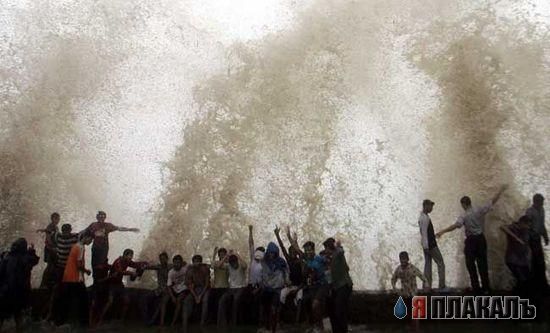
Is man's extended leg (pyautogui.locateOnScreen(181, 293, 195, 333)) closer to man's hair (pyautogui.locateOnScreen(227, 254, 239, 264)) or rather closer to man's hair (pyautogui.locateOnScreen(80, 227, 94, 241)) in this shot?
man's hair (pyautogui.locateOnScreen(227, 254, 239, 264))

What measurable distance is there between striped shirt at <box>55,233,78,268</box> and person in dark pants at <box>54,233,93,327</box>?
531 mm

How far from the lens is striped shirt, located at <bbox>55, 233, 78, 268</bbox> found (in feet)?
31.3

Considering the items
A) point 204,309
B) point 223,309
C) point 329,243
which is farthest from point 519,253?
point 204,309

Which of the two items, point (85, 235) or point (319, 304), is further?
point (85, 235)

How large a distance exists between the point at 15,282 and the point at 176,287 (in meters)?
2.59

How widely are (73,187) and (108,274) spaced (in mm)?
8065

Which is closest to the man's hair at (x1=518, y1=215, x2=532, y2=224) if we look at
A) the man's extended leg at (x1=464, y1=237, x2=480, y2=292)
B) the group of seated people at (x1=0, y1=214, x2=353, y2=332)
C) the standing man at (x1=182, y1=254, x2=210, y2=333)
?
the man's extended leg at (x1=464, y1=237, x2=480, y2=292)

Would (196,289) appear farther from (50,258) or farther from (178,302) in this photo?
(50,258)

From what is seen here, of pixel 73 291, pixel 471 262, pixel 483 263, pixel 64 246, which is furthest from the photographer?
pixel 64 246

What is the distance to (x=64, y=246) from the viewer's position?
31.4 ft

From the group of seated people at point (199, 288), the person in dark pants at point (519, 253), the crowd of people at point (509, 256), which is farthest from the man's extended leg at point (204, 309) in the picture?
the person in dark pants at point (519, 253)

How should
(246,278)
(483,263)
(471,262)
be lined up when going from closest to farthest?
1. (483,263)
2. (471,262)
3. (246,278)

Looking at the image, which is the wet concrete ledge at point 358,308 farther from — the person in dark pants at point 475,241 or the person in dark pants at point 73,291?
the person in dark pants at point 73,291

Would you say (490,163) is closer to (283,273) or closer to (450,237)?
(450,237)
